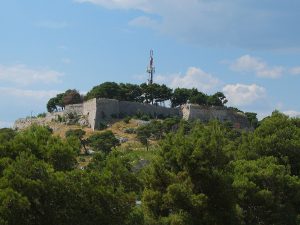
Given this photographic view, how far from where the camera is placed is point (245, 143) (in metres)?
32.0

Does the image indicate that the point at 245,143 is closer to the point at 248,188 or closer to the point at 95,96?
the point at 248,188

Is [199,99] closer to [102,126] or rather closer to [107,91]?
[107,91]

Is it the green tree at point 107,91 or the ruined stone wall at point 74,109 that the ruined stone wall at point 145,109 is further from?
the ruined stone wall at point 74,109

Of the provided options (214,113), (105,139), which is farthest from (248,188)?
(214,113)

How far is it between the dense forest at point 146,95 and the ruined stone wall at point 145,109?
3583 millimetres

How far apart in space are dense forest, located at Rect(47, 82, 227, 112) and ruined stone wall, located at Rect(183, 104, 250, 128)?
12.6 feet

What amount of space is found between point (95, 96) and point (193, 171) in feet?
230

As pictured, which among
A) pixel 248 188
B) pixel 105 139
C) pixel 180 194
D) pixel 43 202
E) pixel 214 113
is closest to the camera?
pixel 43 202

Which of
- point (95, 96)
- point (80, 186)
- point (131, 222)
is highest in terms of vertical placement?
point (95, 96)

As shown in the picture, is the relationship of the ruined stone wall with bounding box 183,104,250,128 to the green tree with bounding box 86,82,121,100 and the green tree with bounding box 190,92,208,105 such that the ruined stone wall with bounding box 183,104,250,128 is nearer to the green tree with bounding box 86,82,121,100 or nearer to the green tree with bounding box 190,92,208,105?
the green tree with bounding box 190,92,208,105

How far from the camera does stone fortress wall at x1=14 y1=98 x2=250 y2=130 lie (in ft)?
278

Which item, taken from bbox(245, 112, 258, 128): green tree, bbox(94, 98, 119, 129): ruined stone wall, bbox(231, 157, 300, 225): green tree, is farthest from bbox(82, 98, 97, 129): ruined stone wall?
bbox(231, 157, 300, 225): green tree

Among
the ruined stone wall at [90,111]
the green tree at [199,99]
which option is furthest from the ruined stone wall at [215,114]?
the ruined stone wall at [90,111]

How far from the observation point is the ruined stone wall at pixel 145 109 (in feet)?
289
